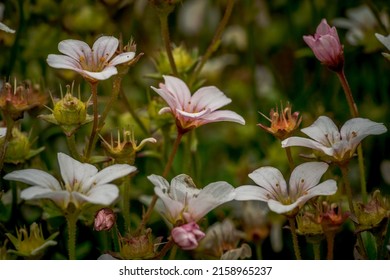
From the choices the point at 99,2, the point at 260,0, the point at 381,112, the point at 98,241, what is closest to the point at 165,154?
the point at 98,241

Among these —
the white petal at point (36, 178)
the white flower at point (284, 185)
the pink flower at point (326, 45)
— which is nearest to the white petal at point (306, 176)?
the white flower at point (284, 185)

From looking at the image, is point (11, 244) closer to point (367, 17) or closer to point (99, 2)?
point (99, 2)

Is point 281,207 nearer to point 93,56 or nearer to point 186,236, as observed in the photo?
point 186,236

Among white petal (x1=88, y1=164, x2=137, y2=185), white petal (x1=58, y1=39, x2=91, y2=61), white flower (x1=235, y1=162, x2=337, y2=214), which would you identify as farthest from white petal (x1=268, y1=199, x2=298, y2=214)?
white petal (x1=58, y1=39, x2=91, y2=61)

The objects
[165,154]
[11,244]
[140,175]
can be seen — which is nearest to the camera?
[11,244]

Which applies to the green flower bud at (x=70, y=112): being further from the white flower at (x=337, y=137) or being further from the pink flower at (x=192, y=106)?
the white flower at (x=337, y=137)
